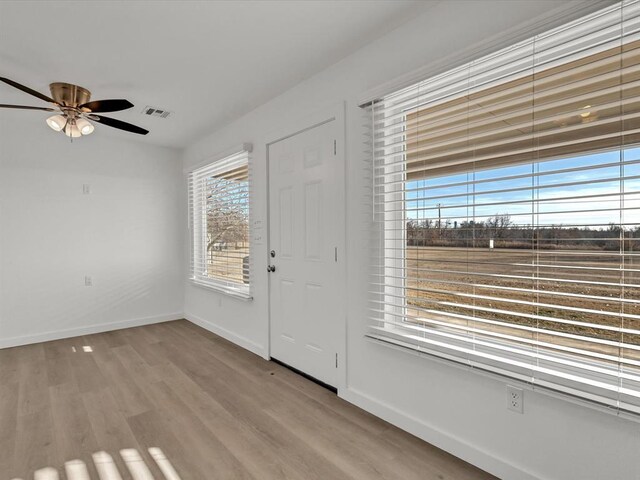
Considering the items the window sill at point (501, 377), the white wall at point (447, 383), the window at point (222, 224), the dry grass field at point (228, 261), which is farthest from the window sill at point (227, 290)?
the window sill at point (501, 377)

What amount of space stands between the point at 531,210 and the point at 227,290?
325 centimetres

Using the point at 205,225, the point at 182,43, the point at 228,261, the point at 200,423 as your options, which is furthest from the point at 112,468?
the point at 205,225

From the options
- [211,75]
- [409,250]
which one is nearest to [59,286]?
[211,75]

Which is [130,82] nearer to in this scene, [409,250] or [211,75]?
[211,75]

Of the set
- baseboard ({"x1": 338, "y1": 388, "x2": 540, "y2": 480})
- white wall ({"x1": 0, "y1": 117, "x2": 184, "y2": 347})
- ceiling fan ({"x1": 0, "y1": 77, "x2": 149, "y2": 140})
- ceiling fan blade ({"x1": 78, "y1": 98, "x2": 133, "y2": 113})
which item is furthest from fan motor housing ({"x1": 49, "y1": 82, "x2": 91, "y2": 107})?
baseboard ({"x1": 338, "y1": 388, "x2": 540, "y2": 480})

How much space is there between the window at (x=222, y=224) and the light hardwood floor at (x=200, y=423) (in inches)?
40.1

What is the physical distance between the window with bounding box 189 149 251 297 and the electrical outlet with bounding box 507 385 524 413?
2.68 m

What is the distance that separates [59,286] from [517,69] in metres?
5.07

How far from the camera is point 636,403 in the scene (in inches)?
54.2

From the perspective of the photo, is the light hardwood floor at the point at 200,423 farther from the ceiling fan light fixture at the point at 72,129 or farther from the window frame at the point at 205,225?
the ceiling fan light fixture at the point at 72,129

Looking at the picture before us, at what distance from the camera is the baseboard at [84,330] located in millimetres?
4004

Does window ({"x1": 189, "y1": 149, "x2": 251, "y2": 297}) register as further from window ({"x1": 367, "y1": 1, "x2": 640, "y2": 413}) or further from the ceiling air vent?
window ({"x1": 367, "y1": 1, "x2": 640, "y2": 413})

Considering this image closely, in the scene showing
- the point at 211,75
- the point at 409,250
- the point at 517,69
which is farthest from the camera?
the point at 211,75

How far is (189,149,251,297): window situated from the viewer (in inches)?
153
